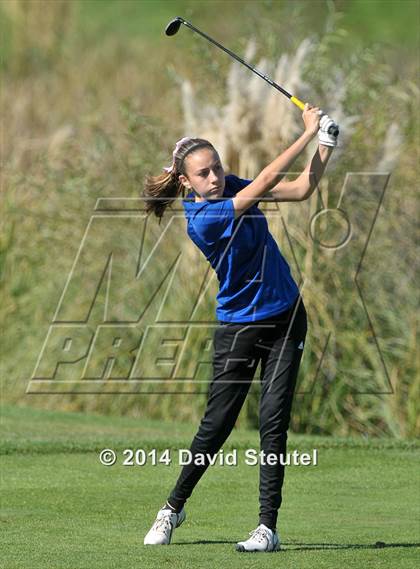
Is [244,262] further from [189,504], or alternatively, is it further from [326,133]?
[189,504]

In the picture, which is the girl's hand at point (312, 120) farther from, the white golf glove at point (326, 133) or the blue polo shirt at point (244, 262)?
the blue polo shirt at point (244, 262)

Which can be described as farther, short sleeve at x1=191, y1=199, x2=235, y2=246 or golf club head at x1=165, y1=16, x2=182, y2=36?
golf club head at x1=165, y1=16, x2=182, y2=36

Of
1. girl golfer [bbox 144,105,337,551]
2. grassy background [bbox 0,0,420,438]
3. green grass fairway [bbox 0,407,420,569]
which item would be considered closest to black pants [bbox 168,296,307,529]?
girl golfer [bbox 144,105,337,551]

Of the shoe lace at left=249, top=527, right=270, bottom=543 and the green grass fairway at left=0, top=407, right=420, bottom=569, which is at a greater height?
the green grass fairway at left=0, top=407, right=420, bottom=569

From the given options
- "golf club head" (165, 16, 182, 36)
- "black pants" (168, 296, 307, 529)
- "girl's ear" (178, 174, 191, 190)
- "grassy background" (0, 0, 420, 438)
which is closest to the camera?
"black pants" (168, 296, 307, 529)

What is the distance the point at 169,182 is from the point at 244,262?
55cm

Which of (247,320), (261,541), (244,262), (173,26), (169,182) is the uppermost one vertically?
(173,26)

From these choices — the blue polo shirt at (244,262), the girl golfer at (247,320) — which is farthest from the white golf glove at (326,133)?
the blue polo shirt at (244,262)

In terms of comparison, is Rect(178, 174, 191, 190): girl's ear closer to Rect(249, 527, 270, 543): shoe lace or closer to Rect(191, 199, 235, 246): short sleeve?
Rect(191, 199, 235, 246): short sleeve

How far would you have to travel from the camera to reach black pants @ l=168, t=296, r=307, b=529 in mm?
5871

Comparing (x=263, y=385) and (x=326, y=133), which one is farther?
(x=263, y=385)

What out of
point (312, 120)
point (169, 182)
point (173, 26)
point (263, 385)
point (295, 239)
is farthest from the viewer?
point (295, 239)

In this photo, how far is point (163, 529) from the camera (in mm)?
5926

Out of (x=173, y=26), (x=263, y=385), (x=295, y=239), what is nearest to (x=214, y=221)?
(x=263, y=385)
